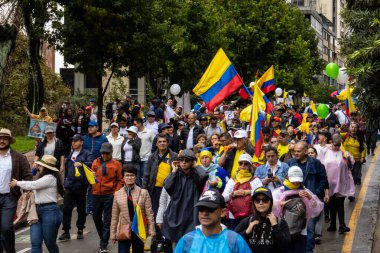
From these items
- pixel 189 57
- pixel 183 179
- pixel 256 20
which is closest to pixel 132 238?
pixel 183 179

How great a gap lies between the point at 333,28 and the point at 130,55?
11350 cm

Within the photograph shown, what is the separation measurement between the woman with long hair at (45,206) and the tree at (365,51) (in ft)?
16.3

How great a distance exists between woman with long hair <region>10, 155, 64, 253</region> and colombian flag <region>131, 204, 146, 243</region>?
3.46 ft

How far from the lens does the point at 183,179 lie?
8.41 metres

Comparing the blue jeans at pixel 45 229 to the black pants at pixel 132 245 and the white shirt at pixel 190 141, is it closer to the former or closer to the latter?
the black pants at pixel 132 245

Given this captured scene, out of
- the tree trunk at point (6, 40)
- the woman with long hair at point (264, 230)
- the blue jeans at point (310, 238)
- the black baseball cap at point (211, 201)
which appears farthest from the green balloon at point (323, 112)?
the black baseball cap at point (211, 201)

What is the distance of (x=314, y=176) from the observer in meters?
10.2

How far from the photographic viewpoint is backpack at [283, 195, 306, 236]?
7.41 meters

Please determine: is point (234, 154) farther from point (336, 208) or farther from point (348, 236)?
point (336, 208)

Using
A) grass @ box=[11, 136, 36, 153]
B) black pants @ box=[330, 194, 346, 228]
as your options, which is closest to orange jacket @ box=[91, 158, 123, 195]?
black pants @ box=[330, 194, 346, 228]

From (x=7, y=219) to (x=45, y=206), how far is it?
2.29 feet

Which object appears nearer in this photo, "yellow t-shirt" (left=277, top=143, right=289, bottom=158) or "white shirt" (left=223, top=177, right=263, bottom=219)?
"white shirt" (left=223, top=177, right=263, bottom=219)

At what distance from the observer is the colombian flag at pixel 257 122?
1180 centimetres

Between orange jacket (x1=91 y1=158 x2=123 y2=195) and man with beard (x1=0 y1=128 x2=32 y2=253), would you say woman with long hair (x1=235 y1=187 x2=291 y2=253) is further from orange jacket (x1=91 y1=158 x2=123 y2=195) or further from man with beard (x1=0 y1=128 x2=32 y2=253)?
orange jacket (x1=91 y1=158 x2=123 y2=195)
